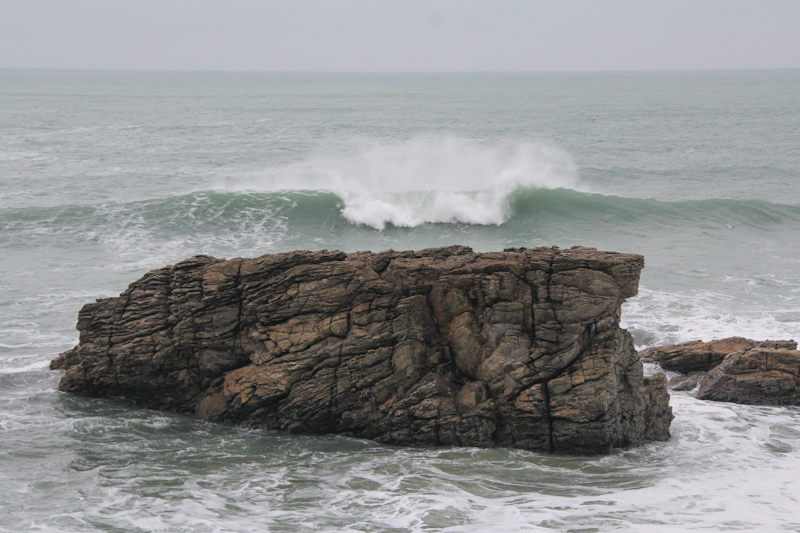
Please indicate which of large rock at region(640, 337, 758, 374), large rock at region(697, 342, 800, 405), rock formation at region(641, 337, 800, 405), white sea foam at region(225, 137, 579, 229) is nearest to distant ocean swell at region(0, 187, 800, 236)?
white sea foam at region(225, 137, 579, 229)

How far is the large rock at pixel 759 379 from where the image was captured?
47.2 ft

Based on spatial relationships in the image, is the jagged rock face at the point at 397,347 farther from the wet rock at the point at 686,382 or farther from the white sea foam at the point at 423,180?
the white sea foam at the point at 423,180

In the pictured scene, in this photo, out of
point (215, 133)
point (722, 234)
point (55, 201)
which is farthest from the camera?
point (215, 133)

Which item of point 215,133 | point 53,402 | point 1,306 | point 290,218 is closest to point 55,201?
point 290,218

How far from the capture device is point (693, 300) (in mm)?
20719

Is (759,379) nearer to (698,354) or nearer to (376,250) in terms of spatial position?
(698,354)

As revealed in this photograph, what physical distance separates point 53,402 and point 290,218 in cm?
1733

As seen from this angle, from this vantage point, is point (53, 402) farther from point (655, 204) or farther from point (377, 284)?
point (655, 204)

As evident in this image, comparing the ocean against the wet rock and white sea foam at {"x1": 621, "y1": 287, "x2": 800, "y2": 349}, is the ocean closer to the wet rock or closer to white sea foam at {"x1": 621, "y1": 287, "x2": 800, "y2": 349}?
white sea foam at {"x1": 621, "y1": 287, "x2": 800, "y2": 349}

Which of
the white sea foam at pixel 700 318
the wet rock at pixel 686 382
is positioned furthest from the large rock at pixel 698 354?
the white sea foam at pixel 700 318

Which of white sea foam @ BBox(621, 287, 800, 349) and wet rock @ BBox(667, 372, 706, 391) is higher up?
white sea foam @ BBox(621, 287, 800, 349)

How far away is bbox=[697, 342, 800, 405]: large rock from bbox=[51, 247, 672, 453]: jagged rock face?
252 cm

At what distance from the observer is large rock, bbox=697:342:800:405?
14.4 metres

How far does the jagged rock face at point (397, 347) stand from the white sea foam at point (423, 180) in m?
17.2
